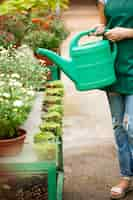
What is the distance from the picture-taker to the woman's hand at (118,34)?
3895mm

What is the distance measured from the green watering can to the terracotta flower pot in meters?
0.56

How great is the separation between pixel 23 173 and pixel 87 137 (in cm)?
254

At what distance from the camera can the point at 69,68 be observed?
3871 millimetres

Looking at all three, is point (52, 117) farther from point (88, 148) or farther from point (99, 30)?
point (88, 148)

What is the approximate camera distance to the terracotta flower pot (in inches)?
138

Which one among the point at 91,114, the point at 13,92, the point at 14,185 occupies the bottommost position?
the point at 91,114

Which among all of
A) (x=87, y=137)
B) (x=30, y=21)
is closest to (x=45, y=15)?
(x=30, y=21)

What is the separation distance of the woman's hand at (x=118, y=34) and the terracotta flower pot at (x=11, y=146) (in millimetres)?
903

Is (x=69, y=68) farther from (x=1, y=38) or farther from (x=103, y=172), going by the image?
(x=1, y=38)

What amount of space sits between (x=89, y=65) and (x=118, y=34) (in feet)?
0.91

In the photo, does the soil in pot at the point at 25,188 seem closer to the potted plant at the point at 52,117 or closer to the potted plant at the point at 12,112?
the potted plant at the point at 12,112

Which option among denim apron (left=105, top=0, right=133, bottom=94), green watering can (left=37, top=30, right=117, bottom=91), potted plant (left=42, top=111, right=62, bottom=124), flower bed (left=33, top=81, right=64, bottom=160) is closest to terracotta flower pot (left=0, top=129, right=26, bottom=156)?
flower bed (left=33, top=81, right=64, bottom=160)

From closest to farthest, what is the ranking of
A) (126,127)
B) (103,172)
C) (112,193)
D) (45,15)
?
1. (126,127)
2. (112,193)
3. (103,172)
4. (45,15)

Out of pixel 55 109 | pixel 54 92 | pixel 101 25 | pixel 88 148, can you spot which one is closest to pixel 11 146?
pixel 55 109
